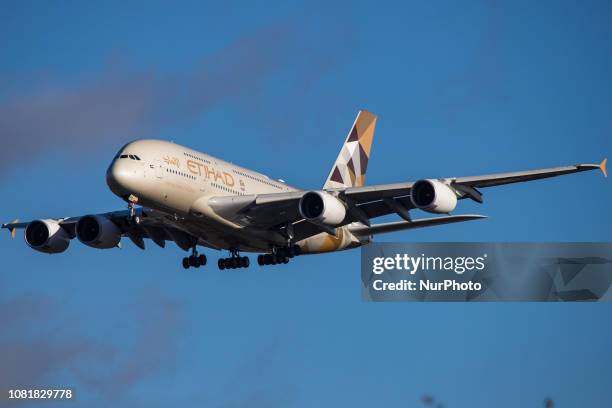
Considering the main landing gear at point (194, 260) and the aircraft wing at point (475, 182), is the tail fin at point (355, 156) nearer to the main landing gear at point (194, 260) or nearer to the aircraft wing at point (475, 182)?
the main landing gear at point (194, 260)

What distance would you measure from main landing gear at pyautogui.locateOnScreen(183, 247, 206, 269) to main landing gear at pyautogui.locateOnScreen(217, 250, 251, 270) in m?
0.80

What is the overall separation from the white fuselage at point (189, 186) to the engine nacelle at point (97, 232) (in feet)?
14.1

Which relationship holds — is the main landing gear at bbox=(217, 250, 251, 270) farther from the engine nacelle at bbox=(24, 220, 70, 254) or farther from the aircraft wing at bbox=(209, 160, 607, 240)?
the engine nacelle at bbox=(24, 220, 70, 254)

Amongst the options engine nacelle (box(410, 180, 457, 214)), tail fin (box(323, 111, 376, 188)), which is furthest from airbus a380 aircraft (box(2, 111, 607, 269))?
tail fin (box(323, 111, 376, 188))

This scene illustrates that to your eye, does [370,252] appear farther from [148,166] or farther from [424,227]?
[148,166]

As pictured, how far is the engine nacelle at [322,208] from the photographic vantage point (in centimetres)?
5238

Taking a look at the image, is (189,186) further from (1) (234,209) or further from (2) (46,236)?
(2) (46,236)

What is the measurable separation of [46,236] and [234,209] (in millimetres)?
11283

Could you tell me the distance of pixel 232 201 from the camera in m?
53.8

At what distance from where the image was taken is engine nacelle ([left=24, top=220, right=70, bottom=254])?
60.5 m

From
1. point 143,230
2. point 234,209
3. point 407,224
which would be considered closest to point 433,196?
point 407,224

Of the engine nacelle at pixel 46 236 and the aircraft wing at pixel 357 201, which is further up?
the engine nacelle at pixel 46 236

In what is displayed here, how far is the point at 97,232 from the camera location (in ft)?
193

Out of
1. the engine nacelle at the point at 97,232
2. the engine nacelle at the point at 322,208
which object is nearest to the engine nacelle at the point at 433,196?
the engine nacelle at the point at 322,208
